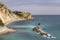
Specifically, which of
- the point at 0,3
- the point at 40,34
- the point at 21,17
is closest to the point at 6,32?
the point at 40,34

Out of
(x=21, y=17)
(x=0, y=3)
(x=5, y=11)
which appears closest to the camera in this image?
(x=0, y=3)

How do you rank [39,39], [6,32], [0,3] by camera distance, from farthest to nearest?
[0,3] → [6,32] → [39,39]

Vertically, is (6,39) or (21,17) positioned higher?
(6,39)

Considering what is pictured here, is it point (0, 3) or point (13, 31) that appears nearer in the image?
point (13, 31)

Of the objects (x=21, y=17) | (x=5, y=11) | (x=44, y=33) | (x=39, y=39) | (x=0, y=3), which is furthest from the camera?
(x=21, y=17)

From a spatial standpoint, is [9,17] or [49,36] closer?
[49,36]

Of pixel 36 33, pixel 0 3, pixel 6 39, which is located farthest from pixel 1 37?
pixel 0 3

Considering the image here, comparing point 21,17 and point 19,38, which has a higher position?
A: point 19,38

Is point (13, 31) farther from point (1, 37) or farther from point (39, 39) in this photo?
point (39, 39)

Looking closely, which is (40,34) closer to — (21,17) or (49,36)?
(49,36)
